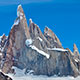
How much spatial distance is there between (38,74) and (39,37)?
17438 millimetres

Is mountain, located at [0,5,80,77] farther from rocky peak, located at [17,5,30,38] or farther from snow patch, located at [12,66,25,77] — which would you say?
snow patch, located at [12,66,25,77]

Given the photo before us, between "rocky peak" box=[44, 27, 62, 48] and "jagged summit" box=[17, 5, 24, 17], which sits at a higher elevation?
"jagged summit" box=[17, 5, 24, 17]

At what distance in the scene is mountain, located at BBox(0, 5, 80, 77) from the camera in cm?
10507

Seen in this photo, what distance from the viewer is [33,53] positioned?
10900cm

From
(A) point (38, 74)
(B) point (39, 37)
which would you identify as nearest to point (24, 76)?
(A) point (38, 74)

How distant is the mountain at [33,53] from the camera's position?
105069mm

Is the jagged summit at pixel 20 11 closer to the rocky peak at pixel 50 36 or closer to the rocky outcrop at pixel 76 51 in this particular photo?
the rocky peak at pixel 50 36

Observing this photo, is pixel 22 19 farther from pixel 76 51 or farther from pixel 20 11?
pixel 76 51

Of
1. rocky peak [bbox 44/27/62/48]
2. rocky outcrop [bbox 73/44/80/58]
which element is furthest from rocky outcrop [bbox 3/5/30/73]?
rocky outcrop [bbox 73/44/80/58]

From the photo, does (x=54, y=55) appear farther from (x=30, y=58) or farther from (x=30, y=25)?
(x=30, y=25)

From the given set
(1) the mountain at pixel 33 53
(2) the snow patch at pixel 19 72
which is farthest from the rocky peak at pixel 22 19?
(2) the snow patch at pixel 19 72

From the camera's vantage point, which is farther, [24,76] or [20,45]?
[20,45]

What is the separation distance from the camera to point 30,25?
121438mm

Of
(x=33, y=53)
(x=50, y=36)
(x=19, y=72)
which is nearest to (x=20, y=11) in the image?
(x=33, y=53)
